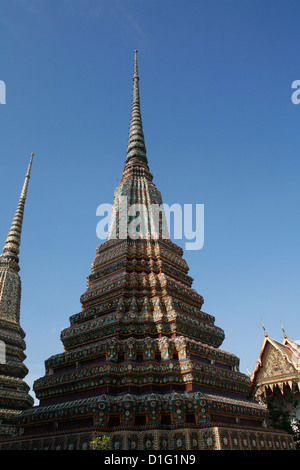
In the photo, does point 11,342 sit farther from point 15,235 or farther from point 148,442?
point 148,442

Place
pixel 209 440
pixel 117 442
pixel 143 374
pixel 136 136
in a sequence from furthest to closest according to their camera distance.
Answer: pixel 136 136 → pixel 143 374 → pixel 117 442 → pixel 209 440

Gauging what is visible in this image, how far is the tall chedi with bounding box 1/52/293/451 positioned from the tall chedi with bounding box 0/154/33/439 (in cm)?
726

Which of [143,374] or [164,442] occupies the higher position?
[143,374]

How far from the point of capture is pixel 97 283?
1942 centimetres

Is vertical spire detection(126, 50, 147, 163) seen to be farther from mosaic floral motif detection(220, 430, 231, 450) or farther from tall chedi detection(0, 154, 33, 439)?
mosaic floral motif detection(220, 430, 231, 450)

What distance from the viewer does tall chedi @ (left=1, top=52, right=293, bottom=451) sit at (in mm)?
11891

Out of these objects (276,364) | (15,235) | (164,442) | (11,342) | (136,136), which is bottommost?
(164,442)

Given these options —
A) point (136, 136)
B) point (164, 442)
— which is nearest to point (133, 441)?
point (164, 442)

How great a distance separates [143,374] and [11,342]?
14438mm

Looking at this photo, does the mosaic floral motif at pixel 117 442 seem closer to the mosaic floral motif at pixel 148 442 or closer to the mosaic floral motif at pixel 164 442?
the mosaic floral motif at pixel 148 442

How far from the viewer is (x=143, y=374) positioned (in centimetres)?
1332

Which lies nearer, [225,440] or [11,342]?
[225,440]

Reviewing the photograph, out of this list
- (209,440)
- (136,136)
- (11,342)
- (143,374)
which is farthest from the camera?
(136,136)

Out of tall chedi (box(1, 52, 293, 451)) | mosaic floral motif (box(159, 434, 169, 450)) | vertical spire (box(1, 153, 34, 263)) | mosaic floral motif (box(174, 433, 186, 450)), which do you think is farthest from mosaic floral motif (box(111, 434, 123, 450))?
vertical spire (box(1, 153, 34, 263))
